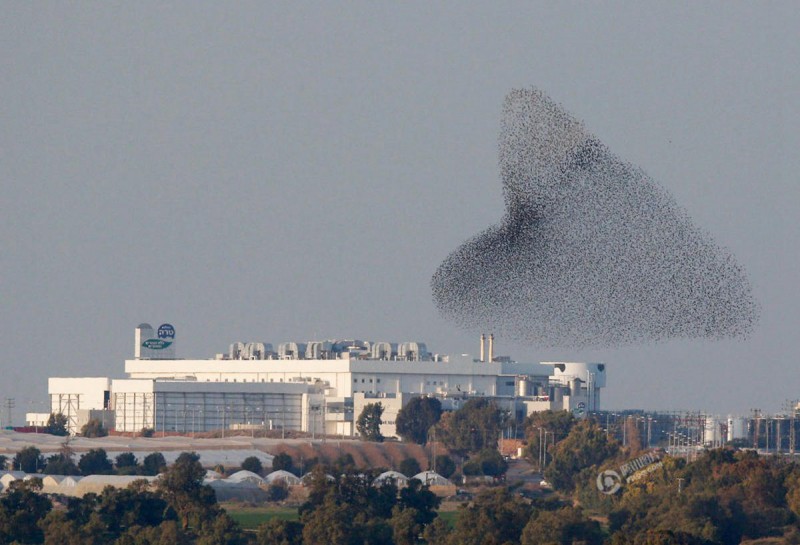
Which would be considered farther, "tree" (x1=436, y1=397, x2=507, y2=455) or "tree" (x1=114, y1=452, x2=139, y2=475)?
"tree" (x1=436, y1=397, x2=507, y2=455)

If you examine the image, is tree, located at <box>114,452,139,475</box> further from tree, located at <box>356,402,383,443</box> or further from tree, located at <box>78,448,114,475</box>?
tree, located at <box>356,402,383,443</box>

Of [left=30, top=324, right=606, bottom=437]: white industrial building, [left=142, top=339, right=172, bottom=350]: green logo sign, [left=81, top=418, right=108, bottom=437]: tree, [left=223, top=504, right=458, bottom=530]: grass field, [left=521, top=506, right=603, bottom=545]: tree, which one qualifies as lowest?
[left=223, top=504, right=458, bottom=530]: grass field

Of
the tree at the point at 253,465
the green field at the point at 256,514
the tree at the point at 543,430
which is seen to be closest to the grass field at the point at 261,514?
the green field at the point at 256,514

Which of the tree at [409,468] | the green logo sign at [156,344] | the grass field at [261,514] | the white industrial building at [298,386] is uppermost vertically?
the green logo sign at [156,344]

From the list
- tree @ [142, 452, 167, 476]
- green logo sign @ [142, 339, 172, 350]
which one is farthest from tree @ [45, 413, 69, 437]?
tree @ [142, 452, 167, 476]

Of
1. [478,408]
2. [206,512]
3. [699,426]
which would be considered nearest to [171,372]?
[478,408]

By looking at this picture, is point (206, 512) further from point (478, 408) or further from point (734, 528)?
point (478, 408)

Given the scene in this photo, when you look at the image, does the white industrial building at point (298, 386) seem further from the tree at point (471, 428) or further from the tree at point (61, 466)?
the tree at point (61, 466)
